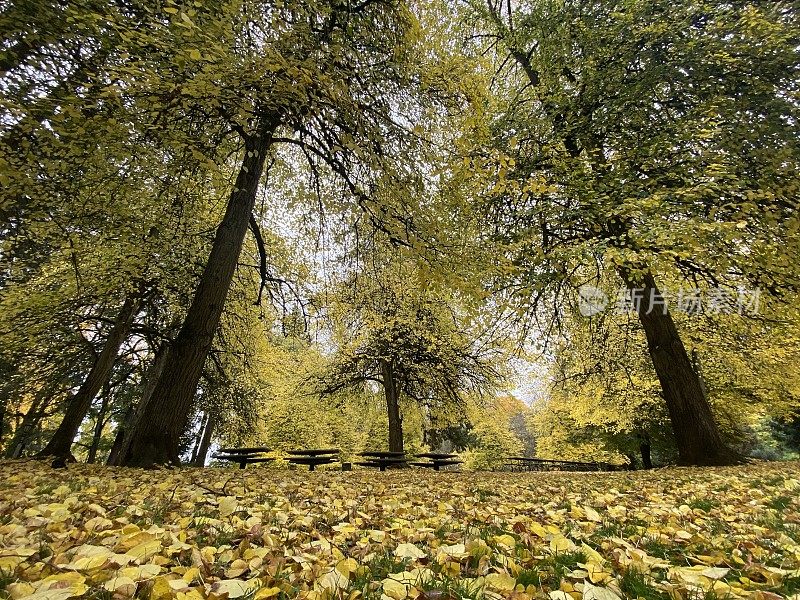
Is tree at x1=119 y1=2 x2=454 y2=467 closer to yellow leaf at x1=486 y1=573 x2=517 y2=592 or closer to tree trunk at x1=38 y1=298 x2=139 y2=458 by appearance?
tree trunk at x1=38 y1=298 x2=139 y2=458

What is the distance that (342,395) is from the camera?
48.8 feet

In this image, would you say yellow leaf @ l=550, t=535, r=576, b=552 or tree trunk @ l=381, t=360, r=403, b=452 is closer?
yellow leaf @ l=550, t=535, r=576, b=552

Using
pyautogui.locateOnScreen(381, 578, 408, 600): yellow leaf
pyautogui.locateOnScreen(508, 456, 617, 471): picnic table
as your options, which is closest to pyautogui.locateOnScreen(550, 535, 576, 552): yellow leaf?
pyautogui.locateOnScreen(381, 578, 408, 600): yellow leaf

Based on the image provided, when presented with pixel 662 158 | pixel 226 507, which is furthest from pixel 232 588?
pixel 662 158

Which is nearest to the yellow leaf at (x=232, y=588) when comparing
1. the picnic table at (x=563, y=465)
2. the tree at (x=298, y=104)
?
the tree at (x=298, y=104)

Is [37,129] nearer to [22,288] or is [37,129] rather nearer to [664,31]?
[22,288]

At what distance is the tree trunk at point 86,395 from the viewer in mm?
8125

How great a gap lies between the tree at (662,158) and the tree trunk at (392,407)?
7329 mm

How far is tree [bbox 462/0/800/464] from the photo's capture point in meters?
6.31

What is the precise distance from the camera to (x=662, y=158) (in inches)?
294

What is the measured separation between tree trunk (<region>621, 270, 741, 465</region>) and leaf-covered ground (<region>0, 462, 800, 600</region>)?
4264mm

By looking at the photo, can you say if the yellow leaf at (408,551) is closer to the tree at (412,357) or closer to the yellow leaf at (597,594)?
the yellow leaf at (597,594)

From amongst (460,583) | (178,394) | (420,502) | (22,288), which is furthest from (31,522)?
(22,288)

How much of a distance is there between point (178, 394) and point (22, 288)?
21.1 feet
